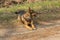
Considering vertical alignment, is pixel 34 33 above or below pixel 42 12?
below

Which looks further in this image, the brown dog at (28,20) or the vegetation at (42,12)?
the vegetation at (42,12)

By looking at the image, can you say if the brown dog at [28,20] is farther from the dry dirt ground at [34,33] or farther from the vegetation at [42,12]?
the vegetation at [42,12]

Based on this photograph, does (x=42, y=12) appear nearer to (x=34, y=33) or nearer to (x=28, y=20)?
(x=28, y=20)

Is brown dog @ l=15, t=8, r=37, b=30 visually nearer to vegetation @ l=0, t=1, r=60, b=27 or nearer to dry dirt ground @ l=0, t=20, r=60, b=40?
dry dirt ground @ l=0, t=20, r=60, b=40

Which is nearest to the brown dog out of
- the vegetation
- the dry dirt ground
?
the dry dirt ground

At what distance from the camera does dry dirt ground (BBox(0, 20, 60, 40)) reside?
269 inches

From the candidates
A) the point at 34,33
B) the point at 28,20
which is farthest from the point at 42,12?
the point at 34,33

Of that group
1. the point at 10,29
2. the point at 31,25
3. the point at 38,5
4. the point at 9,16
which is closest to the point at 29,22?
the point at 31,25

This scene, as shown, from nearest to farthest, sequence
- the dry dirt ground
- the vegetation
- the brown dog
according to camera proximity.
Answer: the dry dirt ground < the brown dog < the vegetation

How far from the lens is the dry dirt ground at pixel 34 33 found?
6.83 meters

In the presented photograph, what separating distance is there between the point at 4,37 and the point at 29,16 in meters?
1.55

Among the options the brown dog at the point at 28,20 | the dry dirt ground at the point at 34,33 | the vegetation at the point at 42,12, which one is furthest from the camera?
the vegetation at the point at 42,12

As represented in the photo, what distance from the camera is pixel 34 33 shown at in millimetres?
7062

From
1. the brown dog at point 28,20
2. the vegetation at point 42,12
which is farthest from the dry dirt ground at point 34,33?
the vegetation at point 42,12
